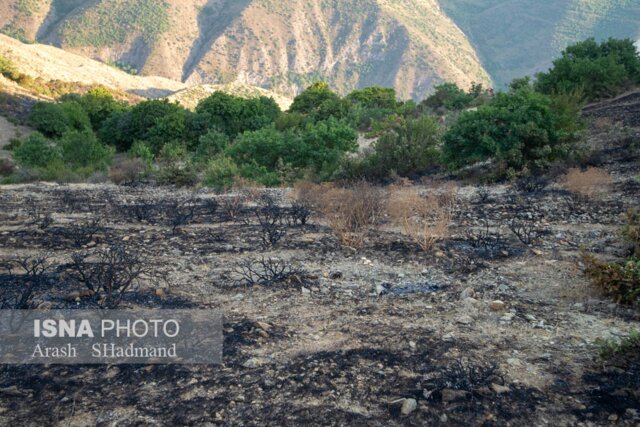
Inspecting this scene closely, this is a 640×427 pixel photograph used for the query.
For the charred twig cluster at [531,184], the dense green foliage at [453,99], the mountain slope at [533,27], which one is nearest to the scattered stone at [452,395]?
the charred twig cluster at [531,184]

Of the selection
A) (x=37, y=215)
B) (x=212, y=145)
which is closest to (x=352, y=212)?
(x=37, y=215)

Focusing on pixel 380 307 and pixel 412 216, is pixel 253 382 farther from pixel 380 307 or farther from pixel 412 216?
pixel 412 216

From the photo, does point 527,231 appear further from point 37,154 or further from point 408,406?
point 37,154

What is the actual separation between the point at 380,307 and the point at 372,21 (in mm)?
136775

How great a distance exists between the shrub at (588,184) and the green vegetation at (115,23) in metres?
110

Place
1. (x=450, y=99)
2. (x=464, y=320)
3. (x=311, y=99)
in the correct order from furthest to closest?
(x=311, y=99)
(x=450, y=99)
(x=464, y=320)

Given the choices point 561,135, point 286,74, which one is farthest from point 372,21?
point 561,135

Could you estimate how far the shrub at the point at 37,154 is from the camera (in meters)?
→ 18.8

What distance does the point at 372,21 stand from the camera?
12975 centimetres

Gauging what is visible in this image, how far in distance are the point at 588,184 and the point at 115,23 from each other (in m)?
116

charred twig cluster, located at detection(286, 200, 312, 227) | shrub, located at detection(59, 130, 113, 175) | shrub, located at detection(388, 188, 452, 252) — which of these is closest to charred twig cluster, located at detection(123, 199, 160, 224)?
charred twig cluster, located at detection(286, 200, 312, 227)

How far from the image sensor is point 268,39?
12094 cm

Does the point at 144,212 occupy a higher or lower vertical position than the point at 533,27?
lower

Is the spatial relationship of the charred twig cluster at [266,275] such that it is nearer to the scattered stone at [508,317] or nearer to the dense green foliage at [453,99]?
the scattered stone at [508,317]
